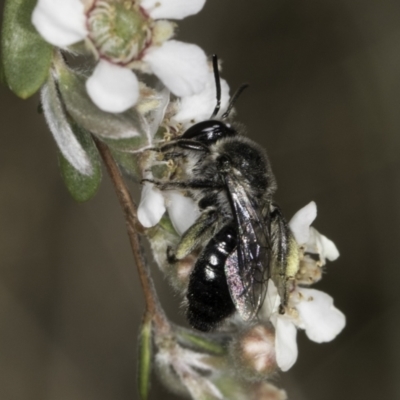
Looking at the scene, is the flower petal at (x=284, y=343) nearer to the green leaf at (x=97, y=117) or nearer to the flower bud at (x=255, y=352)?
the flower bud at (x=255, y=352)

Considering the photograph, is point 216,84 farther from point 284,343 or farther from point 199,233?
point 284,343

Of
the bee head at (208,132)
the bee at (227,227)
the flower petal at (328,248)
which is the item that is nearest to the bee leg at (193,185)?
the bee at (227,227)

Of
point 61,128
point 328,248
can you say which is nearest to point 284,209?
point 328,248

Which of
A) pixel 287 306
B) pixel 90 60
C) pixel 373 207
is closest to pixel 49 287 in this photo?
pixel 373 207

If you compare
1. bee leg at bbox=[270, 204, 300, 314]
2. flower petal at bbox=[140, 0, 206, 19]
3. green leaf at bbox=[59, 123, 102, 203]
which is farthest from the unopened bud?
flower petal at bbox=[140, 0, 206, 19]

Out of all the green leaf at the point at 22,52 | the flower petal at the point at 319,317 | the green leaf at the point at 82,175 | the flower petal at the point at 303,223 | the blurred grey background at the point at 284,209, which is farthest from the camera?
the blurred grey background at the point at 284,209

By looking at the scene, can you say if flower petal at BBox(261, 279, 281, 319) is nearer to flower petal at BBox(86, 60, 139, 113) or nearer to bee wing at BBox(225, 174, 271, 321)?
bee wing at BBox(225, 174, 271, 321)
